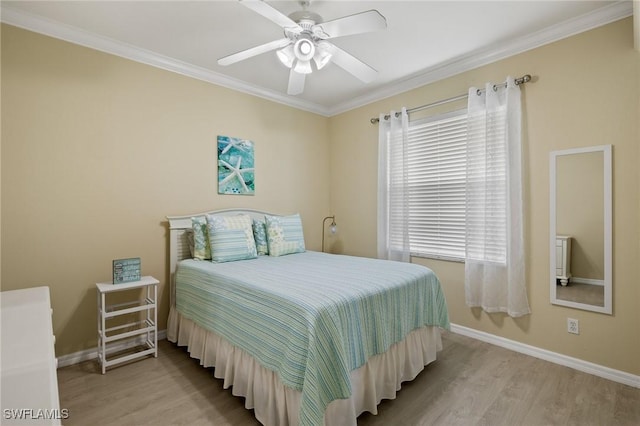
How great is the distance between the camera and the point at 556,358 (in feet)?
8.24

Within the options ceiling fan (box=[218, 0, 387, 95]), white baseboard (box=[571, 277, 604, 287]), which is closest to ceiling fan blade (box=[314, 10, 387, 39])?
ceiling fan (box=[218, 0, 387, 95])

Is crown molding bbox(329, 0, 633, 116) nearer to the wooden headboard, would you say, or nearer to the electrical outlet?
the electrical outlet

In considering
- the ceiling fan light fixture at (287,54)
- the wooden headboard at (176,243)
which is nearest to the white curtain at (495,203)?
the ceiling fan light fixture at (287,54)

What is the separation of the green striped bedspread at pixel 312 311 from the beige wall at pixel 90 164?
69 centimetres

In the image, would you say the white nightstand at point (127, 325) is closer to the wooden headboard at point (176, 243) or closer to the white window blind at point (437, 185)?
the wooden headboard at point (176, 243)

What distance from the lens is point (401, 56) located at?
2.94 metres

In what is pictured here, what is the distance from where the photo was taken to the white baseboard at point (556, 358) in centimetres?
221

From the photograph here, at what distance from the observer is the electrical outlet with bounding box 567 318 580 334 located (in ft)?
7.95

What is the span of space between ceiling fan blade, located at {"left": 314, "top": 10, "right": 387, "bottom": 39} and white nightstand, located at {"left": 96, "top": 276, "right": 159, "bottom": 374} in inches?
91.3

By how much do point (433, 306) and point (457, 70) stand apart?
234 centimetres

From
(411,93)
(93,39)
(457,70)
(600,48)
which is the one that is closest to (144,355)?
(93,39)

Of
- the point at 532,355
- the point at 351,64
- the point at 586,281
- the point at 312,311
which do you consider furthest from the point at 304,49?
the point at 532,355

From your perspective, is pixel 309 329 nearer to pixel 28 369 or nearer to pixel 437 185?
pixel 28 369

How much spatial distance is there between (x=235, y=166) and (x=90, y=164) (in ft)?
4.43
